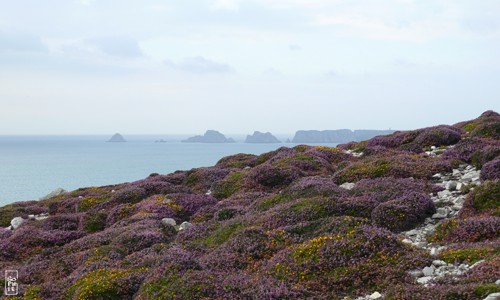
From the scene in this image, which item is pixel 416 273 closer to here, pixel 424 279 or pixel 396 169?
pixel 424 279

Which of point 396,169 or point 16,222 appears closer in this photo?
point 396,169

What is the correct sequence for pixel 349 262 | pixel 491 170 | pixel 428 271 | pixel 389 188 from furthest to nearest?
pixel 491 170
pixel 389 188
pixel 349 262
pixel 428 271

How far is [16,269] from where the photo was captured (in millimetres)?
17219

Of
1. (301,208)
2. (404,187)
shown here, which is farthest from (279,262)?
(404,187)

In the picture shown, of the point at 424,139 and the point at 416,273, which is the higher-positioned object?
the point at 424,139

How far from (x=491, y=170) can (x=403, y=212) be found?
5315 millimetres

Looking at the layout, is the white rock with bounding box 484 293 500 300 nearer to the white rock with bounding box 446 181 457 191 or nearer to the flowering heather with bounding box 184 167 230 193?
the white rock with bounding box 446 181 457 191

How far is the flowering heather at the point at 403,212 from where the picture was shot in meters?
14.5

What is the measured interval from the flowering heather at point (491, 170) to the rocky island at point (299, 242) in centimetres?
5

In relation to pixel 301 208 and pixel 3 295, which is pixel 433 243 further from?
pixel 3 295

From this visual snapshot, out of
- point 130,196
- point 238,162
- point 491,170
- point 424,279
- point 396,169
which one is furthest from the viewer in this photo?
point 238,162

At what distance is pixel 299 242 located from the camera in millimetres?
13555

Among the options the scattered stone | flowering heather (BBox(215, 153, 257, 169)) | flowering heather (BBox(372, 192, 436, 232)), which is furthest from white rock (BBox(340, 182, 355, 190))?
flowering heather (BBox(215, 153, 257, 169))

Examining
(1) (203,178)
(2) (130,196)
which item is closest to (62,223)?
(2) (130,196)
